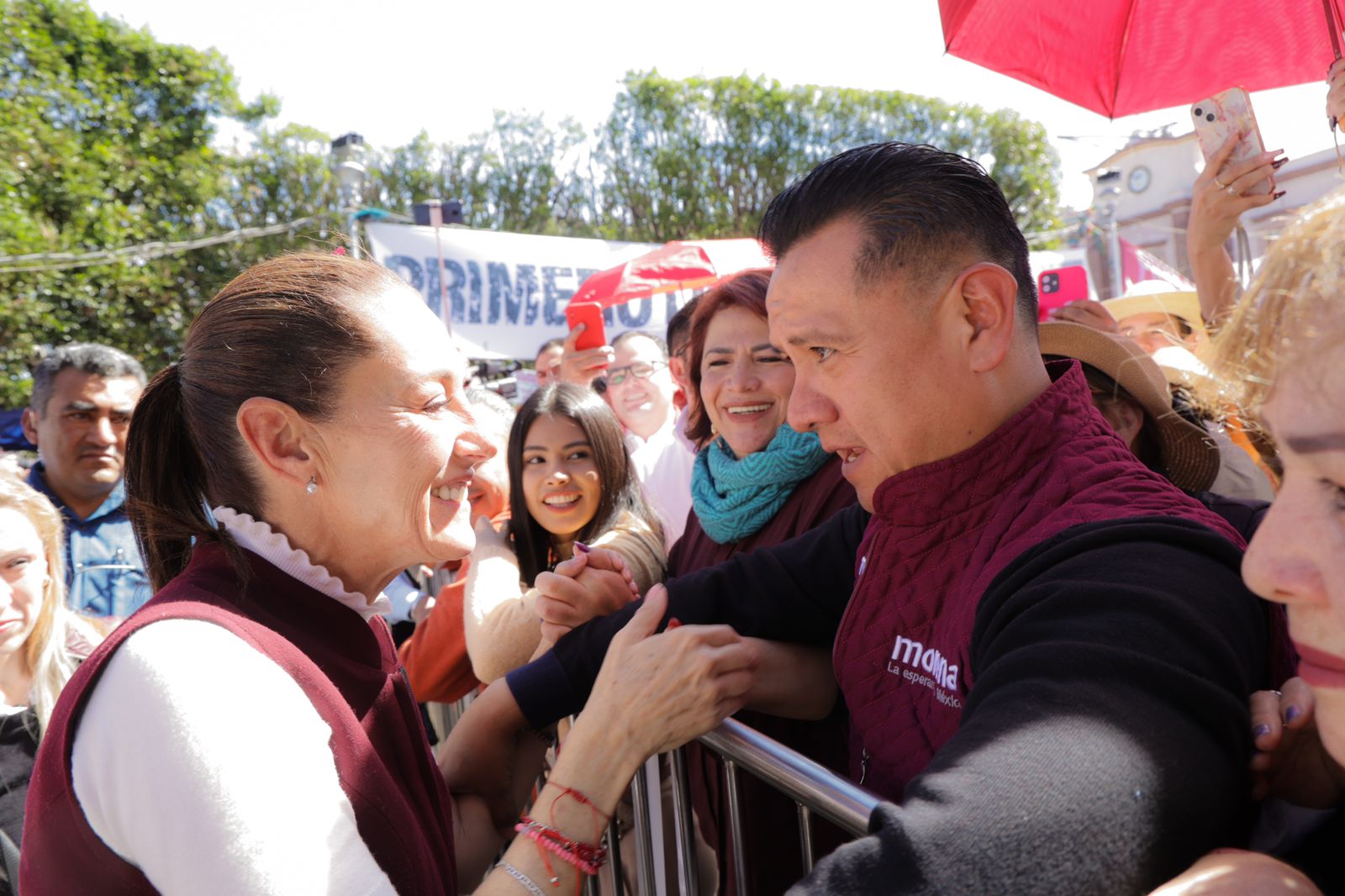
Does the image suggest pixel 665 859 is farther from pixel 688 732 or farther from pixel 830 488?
pixel 830 488

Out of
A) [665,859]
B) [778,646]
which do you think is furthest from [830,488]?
[665,859]

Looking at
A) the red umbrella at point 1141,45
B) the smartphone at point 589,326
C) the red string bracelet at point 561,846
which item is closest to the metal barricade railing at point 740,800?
the red string bracelet at point 561,846

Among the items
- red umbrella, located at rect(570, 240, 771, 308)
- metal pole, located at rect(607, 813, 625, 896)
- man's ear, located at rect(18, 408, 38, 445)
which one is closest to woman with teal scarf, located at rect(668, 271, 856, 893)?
metal pole, located at rect(607, 813, 625, 896)

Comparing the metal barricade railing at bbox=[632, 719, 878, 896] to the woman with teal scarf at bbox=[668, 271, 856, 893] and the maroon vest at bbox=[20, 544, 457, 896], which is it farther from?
the maroon vest at bbox=[20, 544, 457, 896]

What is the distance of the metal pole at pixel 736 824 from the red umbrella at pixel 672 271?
5387mm

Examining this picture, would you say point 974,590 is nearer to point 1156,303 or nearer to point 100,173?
point 1156,303

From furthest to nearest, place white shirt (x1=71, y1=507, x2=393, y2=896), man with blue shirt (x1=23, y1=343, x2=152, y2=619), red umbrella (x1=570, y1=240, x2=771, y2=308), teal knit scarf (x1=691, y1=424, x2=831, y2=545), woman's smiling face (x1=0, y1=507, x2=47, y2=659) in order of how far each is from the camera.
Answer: red umbrella (x1=570, y1=240, x2=771, y2=308) → man with blue shirt (x1=23, y1=343, x2=152, y2=619) → woman's smiling face (x1=0, y1=507, x2=47, y2=659) → teal knit scarf (x1=691, y1=424, x2=831, y2=545) → white shirt (x1=71, y1=507, x2=393, y2=896)

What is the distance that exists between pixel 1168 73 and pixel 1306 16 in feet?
1.39

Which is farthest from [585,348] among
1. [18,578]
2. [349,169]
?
[349,169]

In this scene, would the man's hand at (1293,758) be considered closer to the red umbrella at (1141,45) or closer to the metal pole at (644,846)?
the metal pole at (644,846)

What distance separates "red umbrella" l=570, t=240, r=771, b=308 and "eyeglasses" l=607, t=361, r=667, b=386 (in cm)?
164

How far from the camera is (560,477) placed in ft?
11.8

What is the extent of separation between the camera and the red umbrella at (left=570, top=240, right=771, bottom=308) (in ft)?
23.2

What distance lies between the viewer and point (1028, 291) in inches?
69.3
